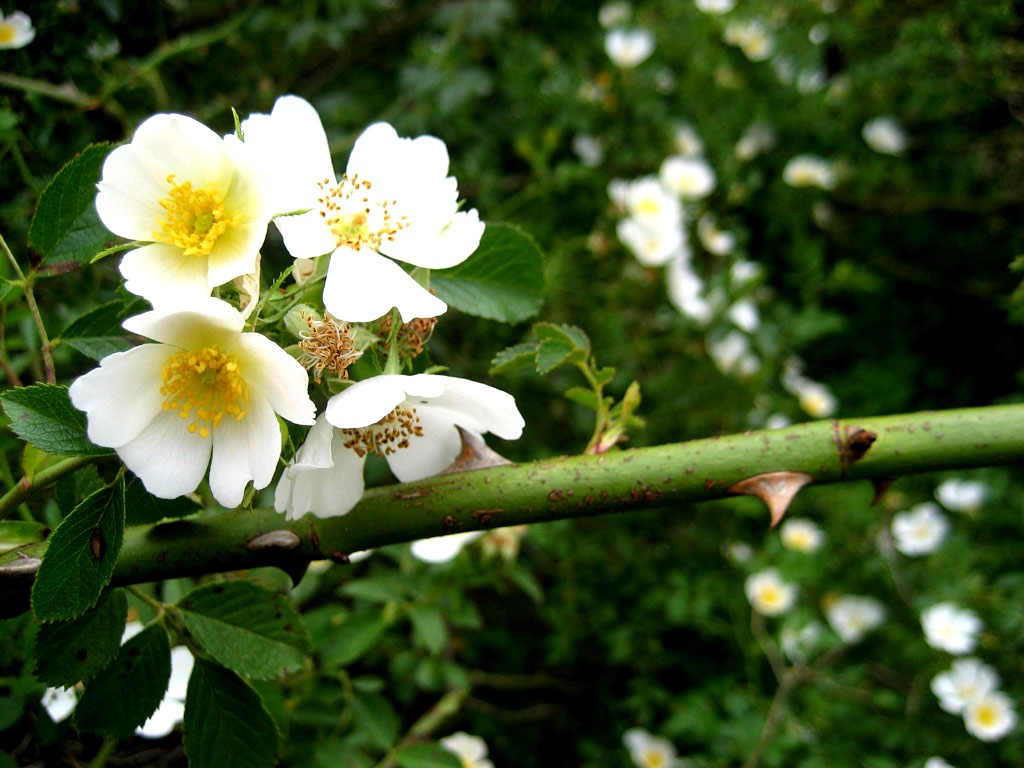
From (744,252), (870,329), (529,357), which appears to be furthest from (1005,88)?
(529,357)

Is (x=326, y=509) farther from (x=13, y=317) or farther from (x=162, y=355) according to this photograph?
(x=13, y=317)

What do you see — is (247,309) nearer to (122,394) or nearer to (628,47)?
(122,394)

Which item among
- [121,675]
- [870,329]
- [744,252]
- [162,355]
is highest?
[162,355]

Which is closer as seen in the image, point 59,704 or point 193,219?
point 193,219

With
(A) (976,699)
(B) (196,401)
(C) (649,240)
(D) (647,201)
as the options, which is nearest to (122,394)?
(B) (196,401)

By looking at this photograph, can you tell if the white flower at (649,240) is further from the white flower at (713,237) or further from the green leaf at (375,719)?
the green leaf at (375,719)

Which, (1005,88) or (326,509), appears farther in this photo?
(1005,88)

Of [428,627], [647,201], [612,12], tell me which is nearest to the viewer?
[428,627]
